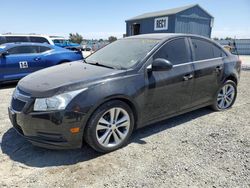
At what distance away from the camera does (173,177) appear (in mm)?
2619

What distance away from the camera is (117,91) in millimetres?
2996

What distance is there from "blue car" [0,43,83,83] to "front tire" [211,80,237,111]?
5322 mm

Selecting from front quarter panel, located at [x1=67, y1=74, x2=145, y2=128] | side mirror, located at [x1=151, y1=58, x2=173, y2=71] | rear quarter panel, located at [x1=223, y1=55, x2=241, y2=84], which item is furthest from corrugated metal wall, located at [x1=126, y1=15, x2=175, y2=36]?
front quarter panel, located at [x1=67, y1=74, x2=145, y2=128]

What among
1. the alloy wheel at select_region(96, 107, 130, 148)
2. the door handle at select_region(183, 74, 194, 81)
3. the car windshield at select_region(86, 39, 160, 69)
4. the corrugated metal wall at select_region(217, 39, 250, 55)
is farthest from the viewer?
the corrugated metal wall at select_region(217, 39, 250, 55)

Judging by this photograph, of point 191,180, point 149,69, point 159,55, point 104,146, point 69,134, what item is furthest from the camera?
point 159,55

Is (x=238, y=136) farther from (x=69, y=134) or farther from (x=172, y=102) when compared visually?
(x=69, y=134)

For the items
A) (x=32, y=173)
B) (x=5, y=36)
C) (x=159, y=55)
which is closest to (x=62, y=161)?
(x=32, y=173)

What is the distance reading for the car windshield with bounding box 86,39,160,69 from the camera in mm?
3479

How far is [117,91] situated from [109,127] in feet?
1.67

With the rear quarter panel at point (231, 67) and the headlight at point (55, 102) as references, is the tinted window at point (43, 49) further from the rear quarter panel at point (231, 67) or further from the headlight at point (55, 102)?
the rear quarter panel at point (231, 67)

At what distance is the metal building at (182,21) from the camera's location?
18781 millimetres

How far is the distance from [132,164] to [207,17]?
20388 millimetres

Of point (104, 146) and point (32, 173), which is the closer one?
point (32, 173)

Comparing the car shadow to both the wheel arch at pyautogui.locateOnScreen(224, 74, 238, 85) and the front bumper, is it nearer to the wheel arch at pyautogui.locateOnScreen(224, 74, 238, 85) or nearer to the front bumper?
the front bumper
